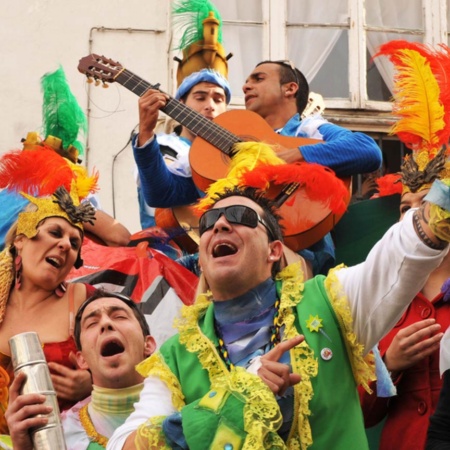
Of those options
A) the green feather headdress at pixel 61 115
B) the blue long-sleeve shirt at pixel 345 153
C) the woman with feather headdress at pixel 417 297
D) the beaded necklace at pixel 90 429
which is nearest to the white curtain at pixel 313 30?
the green feather headdress at pixel 61 115

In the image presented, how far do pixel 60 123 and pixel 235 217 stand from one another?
320 centimetres

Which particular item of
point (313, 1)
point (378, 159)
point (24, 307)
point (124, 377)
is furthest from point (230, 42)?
point (124, 377)

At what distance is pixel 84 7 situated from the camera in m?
11.0

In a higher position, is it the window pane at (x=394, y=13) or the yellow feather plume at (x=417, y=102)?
the yellow feather plume at (x=417, y=102)

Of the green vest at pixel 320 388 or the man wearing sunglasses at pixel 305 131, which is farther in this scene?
the man wearing sunglasses at pixel 305 131

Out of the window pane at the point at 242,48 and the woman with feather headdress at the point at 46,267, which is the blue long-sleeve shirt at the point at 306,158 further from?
the window pane at the point at 242,48

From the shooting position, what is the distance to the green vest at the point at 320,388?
464 centimetres

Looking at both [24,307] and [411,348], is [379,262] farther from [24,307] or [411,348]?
[24,307]

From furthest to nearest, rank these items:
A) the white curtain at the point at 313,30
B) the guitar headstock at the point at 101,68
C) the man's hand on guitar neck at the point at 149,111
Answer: the white curtain at the point at 313,30
the guitar headstock at the point at 101,68
the man's hand on guitar neck at the point at 149,111

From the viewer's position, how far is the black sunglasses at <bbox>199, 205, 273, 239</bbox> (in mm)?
5281

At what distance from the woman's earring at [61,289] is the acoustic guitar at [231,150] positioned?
900 millimetres

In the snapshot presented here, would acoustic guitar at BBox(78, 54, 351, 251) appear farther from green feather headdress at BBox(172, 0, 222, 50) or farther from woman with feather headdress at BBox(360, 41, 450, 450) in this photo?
green feather headdress at BBox(172, 0, 222, 50)

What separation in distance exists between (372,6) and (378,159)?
14.7 feet

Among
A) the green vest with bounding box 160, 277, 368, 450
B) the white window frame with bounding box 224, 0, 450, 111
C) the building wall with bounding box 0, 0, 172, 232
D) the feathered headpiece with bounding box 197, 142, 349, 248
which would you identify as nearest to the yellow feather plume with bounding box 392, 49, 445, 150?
the feathered headpiece with bounding box 197, 142, 349, 248
